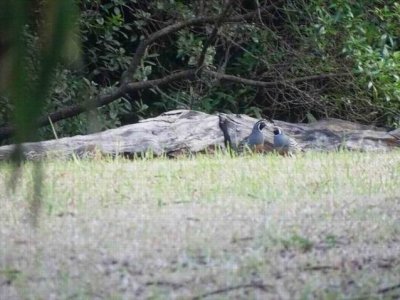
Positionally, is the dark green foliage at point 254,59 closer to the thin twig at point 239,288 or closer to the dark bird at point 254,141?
the dark bird at point 254,141

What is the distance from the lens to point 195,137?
28.7 feet

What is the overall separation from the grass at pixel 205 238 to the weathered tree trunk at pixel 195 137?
207 cm

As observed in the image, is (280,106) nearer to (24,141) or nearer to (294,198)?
(294,198)

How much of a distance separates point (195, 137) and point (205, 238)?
4.40 metres

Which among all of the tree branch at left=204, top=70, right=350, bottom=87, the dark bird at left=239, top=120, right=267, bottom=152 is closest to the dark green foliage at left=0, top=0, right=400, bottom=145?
the tree branch at left=204, top=70, right=350, bottom=87

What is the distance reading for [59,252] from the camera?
423 centimetres

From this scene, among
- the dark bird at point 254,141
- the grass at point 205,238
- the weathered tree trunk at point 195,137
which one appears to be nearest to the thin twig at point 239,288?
the grass at point 205,238

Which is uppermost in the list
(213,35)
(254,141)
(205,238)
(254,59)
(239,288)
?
(213,35)

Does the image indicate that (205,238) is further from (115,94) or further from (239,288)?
(115,94)

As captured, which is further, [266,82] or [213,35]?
[266,82]

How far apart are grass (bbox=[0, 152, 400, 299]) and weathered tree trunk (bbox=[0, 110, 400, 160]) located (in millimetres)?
2072

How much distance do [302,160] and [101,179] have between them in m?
1.73

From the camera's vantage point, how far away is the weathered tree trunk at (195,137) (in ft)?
27.5

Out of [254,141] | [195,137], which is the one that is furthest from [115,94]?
[254,141]
